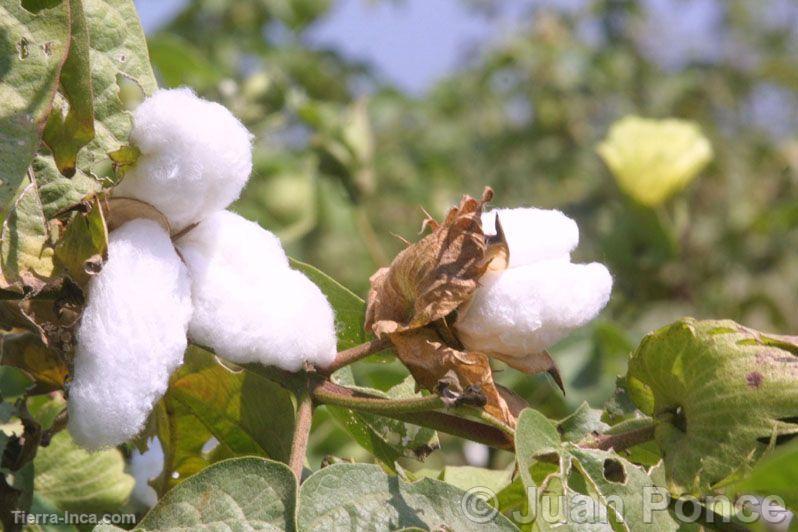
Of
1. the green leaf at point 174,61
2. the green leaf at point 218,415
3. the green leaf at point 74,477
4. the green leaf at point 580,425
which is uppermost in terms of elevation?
the green leaf at point 580,425

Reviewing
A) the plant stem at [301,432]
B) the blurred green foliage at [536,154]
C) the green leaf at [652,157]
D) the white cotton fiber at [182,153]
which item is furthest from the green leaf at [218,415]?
the green leaf at [652,157]

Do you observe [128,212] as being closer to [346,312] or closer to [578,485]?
[346,312]

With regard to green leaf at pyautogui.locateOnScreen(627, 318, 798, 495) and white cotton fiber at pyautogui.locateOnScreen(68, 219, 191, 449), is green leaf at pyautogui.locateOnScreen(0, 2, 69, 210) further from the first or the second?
green leaf at pyautogui.locateOnScreen(627, 318, 798, 495)

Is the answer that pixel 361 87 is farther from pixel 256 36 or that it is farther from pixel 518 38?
pixel 518 38

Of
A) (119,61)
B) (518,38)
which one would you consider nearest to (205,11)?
(518,38)

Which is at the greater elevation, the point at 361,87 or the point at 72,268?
the point at 72,268

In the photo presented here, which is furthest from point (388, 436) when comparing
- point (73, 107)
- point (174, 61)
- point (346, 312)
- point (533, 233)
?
point (174, 61)

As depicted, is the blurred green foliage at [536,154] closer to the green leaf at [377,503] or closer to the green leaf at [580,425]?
the green leaf at [580,425]
